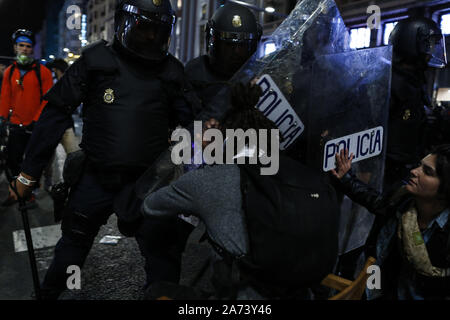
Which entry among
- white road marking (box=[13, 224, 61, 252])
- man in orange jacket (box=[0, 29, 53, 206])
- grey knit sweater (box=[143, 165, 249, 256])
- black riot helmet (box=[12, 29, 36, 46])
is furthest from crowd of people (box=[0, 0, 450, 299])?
black riot helmet (box=[12, 29, 36, 46])

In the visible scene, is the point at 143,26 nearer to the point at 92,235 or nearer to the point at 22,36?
the point at 92,235

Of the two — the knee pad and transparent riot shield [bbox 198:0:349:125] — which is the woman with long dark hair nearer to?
transparent riot shield [bbox 198:0:349:125]

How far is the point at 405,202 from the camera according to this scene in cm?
201

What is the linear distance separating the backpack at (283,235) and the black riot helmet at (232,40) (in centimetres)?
138

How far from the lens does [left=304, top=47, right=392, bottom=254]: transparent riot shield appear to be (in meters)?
1.81

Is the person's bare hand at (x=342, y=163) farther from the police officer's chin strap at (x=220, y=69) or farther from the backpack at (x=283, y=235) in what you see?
the police officer's chin strap at (x=220, y=69)

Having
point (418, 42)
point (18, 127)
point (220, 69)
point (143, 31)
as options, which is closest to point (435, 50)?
point (418, 42)

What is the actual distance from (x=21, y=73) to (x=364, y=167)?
4.30 m

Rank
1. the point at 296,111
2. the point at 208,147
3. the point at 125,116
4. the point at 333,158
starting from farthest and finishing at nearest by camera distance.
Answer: the point at 125,116 < the point at 333,158 < the point at 296,111 < the point at 208,147

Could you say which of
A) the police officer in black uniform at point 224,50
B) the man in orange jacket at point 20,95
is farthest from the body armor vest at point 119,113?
the man in orange jacket at point 20,95
